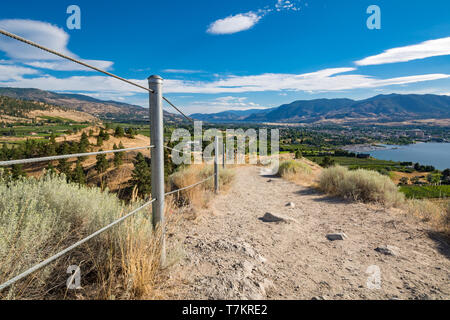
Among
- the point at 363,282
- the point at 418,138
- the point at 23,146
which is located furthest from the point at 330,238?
the point at 418,138

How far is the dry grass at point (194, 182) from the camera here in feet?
16.5

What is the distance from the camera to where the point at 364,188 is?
19.0ft

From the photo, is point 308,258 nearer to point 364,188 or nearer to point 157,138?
point 157,138

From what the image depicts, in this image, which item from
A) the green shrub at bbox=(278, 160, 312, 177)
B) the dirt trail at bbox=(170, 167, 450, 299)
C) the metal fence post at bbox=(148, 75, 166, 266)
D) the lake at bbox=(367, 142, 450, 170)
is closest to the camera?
the metal fence post at bbox=(148, 75, 166, 266)

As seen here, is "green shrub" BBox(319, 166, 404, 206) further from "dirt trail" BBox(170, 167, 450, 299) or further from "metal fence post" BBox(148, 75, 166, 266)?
"metal fence post" BBox(148, 75, 166, 266)

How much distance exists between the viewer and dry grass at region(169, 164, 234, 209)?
16.5ft

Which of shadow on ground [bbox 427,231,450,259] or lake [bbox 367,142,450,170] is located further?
lake [bbox 367,142,450,170]

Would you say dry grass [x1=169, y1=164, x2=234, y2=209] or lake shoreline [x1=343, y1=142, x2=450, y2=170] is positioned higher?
dry grass [x1=169, y1=164, x2=234, y2=209]

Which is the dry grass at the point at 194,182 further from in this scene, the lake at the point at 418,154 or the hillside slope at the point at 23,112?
the lake at the point at 418,154

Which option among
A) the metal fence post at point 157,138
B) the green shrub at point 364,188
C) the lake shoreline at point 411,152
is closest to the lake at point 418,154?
the lake shoreline at point 411,152

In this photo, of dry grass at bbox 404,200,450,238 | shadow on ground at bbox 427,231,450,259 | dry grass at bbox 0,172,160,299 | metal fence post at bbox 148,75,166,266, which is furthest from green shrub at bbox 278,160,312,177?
dry grass at bbox 0,172,160,299

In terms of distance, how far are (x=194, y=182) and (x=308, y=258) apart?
3.90 m

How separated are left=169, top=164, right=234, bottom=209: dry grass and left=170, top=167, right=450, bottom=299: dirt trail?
43 centimetres

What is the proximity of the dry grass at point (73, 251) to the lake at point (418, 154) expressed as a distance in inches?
3004
